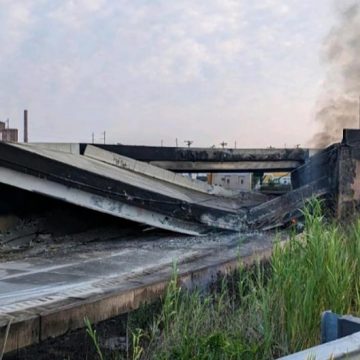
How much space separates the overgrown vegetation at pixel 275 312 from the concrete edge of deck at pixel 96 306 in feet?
2.83

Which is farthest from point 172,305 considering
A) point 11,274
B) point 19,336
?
point 11,274

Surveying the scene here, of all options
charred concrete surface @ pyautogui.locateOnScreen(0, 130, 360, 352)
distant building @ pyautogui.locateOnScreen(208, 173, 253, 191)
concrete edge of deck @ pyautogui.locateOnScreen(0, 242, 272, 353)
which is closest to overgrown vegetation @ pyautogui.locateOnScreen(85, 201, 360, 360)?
concrete edge of deck @ pyautogui.locateOnScreen(0, 242, 272, 353)

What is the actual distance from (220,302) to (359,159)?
9033 mm

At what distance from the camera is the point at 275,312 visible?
12.3 feet

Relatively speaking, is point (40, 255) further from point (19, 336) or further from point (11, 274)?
point (19, 336)

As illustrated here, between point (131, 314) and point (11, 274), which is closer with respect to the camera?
point (131, 314)

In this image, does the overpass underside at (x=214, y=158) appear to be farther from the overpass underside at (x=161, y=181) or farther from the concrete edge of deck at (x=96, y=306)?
the concrete edge of deck at (x=96, y=306)

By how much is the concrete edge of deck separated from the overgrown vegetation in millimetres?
862

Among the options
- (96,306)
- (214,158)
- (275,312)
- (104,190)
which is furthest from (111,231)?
(275,312)

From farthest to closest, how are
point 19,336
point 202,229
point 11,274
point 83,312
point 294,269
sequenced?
1. point 202,229
2. point 11,274
3. point 83,312
4. point 19,336
5. point 294,269

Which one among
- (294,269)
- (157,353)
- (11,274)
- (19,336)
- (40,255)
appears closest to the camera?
(157,353)

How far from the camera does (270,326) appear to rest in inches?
141

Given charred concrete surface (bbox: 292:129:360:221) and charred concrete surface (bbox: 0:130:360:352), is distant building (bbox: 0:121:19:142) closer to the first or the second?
charred concrete surface (bbox: 0:130:360:352)

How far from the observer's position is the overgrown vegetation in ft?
10.7
